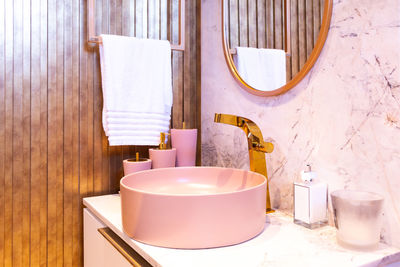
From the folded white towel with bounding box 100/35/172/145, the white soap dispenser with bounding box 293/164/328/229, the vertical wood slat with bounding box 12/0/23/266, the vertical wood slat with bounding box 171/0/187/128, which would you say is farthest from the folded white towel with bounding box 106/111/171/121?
the white soap dispenser with bounding box 293/164/328/229

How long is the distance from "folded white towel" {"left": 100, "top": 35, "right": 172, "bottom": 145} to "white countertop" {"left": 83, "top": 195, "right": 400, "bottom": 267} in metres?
0.53

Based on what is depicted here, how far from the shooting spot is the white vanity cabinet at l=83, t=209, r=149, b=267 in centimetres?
81

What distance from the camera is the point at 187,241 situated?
0.71 meters

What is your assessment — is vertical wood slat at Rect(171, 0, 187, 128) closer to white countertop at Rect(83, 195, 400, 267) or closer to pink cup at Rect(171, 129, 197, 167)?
pink cup at Rect(171, 129, 197, 167)

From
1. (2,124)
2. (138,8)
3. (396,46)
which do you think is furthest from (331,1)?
(2,124)

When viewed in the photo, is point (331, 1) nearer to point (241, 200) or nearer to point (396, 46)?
point (396, 46)

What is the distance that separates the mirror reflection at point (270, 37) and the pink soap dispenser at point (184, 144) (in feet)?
1.10

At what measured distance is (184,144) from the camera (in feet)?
4.31

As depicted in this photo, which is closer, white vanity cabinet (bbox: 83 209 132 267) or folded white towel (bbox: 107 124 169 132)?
white vanity cabinet (bbox: 83 209 132 267)

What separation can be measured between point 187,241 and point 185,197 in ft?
0.34

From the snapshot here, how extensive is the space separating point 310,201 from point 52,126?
1.00 metres

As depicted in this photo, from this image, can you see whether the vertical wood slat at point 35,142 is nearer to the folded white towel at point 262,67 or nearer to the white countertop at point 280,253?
the white countertop at point 280,253

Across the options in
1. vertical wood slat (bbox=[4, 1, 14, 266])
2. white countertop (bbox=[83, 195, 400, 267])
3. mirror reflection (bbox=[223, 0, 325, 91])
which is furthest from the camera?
vertical wood slat (bbox=[4, 1, 14, 266])

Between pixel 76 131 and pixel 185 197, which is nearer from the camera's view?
pixel 185 197
